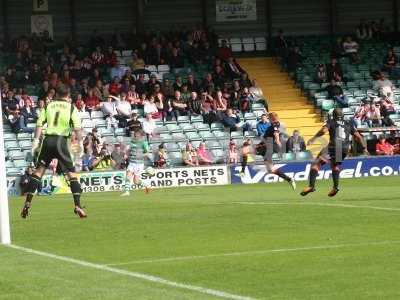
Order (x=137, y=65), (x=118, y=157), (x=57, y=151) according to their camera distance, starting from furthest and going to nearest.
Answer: (x=137, y=65), (x=118, y=157), (x=57, y=151)

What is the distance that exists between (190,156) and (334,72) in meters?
9.17

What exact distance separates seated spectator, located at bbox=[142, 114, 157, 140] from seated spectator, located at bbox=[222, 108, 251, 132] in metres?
2.75

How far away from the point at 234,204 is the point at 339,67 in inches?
891

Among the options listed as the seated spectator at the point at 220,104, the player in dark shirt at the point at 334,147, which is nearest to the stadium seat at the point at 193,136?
the seated spectator at the point at 220,104

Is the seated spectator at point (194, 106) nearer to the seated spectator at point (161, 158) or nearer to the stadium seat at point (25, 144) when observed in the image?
the seated spectator at point (161, 158)

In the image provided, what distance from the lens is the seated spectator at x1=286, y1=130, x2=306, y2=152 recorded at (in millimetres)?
37125

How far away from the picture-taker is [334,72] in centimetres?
4291

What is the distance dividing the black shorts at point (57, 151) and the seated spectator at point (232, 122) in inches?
796

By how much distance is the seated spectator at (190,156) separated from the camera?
35.9 metres

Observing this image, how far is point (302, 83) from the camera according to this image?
43.3m

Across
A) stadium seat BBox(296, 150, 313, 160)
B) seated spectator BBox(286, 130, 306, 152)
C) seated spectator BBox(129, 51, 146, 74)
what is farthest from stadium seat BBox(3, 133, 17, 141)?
stadium seat BBox(296, 150, 313, 160)

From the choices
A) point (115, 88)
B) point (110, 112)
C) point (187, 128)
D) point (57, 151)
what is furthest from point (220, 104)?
point (57, 151)

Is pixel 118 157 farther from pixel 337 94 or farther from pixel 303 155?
pixel 337 94

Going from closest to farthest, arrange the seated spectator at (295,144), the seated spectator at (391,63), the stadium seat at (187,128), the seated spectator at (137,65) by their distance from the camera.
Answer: the seated spectator at (295,144) → the stadium seat at (187,128) → the seated spectator at (137,65) → the seated spectator at (391,63)
